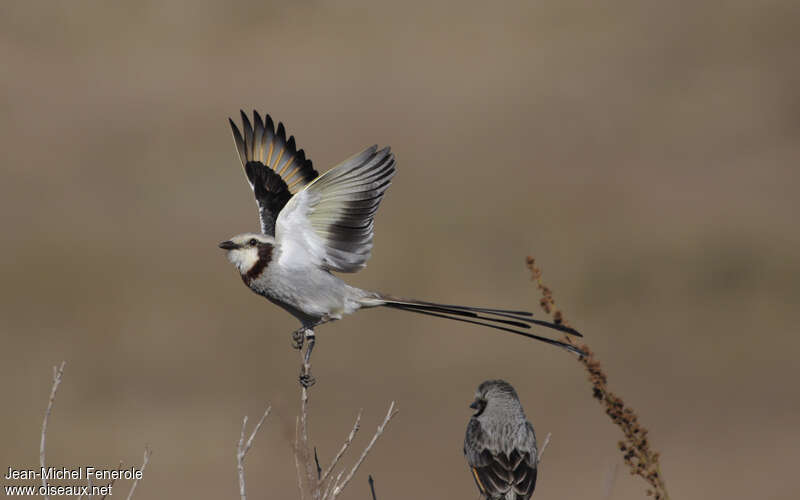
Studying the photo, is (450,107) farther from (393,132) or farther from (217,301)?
(217,301)

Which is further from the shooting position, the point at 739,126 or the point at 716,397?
the point at 739,126

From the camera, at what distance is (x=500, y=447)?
7.00 metres

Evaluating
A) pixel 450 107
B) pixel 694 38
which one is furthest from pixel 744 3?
pixel 450 107

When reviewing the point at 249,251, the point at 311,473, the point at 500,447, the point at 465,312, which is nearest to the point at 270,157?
the point at 249,251

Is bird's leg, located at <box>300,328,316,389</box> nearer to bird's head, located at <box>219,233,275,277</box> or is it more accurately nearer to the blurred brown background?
bird's head, located at <box>219,233,275,277</box>

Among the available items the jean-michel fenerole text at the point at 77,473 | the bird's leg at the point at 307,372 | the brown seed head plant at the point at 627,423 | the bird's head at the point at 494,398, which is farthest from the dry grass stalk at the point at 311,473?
the bird's head at the point at 494,398

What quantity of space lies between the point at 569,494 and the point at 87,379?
7067 mm

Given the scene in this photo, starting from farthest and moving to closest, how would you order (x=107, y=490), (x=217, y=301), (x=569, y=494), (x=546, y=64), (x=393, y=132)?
(x=546, y=64)
(x=393, y=132)
(x=217, y=301)
(x=569, y=494)
(x=107, y=490)

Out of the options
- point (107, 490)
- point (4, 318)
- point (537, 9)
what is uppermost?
point (537, 9)

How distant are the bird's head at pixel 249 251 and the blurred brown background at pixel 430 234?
8.02 metres

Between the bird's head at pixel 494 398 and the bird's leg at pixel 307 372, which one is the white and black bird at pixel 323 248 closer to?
the bird's leg at pixel 307 372

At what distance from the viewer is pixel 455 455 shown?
52.1 ft

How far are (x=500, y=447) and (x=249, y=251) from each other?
5.98 feet

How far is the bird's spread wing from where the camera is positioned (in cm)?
668
